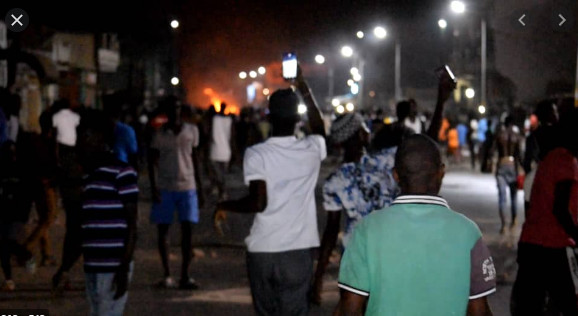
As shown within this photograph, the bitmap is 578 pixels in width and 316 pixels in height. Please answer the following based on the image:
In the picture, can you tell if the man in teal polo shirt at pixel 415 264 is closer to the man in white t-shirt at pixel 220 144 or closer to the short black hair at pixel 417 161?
the short black hair at pixel 417 161

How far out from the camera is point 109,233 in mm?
5844

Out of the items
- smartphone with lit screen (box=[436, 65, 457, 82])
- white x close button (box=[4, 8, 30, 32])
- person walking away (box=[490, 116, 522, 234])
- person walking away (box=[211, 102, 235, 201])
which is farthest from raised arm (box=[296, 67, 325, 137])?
white x close button (box=[4, 8, 30, 32])

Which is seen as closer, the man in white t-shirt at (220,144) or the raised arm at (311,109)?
the raised arm at (311,109)

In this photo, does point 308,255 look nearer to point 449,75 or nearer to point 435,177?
point 449,75

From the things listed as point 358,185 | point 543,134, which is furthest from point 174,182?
point 543,134

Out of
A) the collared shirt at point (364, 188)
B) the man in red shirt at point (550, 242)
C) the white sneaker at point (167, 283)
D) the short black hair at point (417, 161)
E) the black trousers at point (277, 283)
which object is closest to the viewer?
the short black hair at point (417, 161)

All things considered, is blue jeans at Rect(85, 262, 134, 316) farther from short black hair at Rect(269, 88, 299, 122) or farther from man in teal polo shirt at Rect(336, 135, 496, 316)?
man in teal polo shirt at Rect(336, 135, 496, 316)

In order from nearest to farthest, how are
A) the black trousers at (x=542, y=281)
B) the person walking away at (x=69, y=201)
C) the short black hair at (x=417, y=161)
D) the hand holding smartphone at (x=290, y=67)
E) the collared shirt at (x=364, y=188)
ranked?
1. the short black hair at (x=417, y=161)
2. the hand holding smartphone at (x=290, y=67)
3. the black trousers at (x=542, y=281)
4. the collared shirt at (x=364, y=188)
5. the person walking away at (x=69, y=201)

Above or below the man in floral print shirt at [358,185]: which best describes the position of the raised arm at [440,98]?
above

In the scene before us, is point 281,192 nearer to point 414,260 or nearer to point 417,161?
point 417,161

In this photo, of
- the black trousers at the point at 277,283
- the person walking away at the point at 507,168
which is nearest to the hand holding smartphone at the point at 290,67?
the black trousers at the point at 277,283

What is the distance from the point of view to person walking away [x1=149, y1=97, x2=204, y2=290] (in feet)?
31.2

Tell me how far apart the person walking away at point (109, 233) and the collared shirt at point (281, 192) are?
0.89 m

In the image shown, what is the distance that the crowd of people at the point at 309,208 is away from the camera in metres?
3.34
